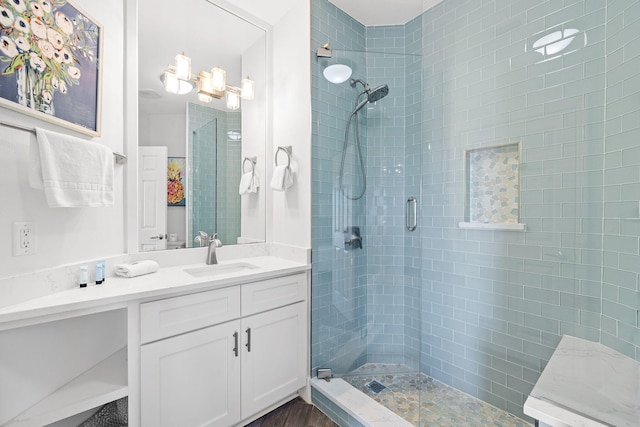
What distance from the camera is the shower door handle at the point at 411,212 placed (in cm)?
199

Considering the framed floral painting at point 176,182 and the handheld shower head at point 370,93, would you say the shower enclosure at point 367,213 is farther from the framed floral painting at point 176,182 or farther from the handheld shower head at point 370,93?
the framed floral painting at point 176,182

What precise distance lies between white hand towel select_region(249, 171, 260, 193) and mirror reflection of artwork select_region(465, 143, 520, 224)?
1495 mm

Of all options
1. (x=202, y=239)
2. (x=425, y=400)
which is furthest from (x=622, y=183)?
(x=202, y=239)

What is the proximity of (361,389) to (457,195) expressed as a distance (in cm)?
142

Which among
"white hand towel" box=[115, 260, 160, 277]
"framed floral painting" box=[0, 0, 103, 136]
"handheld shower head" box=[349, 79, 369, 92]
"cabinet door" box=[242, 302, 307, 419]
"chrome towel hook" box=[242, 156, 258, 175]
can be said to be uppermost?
"handheld shower head" box=[349, 79, 369, 92]

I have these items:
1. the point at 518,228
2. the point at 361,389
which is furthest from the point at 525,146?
the point at 361,389

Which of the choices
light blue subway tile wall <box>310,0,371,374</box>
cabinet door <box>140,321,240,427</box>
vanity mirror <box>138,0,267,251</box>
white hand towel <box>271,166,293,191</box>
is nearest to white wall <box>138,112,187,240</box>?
vanity mirror <box>138,0,267,251</box>

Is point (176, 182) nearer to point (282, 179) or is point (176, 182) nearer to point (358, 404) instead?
point (282, 179)

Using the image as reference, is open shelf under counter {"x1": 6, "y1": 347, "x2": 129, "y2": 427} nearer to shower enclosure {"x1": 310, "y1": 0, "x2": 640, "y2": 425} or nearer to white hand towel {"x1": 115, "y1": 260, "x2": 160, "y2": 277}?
white hand towel {"x1": 115, "y1": 260, "x2": 160, "y2": 277}

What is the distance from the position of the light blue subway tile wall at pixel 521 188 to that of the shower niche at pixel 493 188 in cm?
4

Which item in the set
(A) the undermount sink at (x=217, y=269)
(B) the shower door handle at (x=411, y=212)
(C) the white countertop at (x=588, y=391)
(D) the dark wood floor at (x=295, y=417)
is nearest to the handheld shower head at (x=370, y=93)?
(B) the shower door handle at (x=411, y=212)

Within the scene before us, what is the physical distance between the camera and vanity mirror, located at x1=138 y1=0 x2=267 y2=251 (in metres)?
1.72

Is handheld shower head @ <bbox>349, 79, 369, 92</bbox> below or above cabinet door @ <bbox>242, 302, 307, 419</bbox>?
above

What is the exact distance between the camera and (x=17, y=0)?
109 cm
